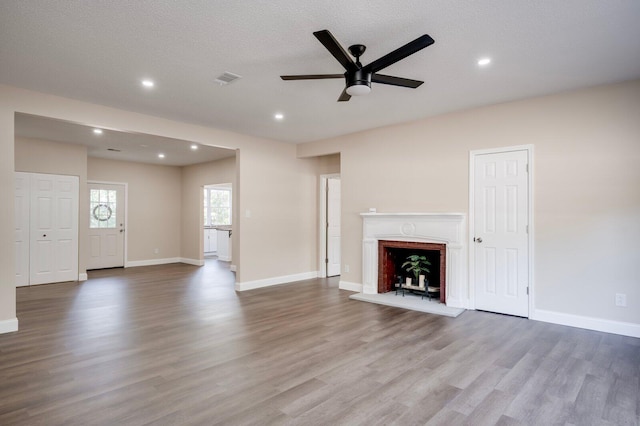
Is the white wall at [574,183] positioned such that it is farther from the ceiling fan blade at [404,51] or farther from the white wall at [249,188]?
the white wall at [249,188]

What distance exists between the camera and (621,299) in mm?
3695

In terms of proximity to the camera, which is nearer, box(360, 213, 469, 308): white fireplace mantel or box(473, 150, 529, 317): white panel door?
box(473, 150, 529, 317): white panel door

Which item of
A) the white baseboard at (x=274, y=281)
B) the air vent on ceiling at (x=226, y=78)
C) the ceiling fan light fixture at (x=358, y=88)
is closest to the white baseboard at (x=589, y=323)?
the ceiling fan light fixture at (x=358, y=88)

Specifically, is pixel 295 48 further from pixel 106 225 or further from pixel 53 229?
pixel 106 225

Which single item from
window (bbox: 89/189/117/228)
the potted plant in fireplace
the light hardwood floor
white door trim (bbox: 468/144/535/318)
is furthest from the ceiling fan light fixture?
window (bbox: 89/189/117/228)

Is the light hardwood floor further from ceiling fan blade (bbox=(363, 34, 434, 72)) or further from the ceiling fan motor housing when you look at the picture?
ceiling fan blade (bbox=(363, 34, 434, 72))

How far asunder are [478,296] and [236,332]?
3.14 meters

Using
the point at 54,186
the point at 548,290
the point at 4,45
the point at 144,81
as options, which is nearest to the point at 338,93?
the point at 144,81

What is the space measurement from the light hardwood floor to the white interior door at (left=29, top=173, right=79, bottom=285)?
2.00 metres

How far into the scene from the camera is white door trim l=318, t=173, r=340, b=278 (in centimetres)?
718

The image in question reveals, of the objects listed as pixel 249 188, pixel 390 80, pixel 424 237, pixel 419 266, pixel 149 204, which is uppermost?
pixel 390 80

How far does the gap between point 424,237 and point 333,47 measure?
3.35 meters

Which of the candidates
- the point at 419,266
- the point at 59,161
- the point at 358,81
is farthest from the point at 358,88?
the point at 59,161

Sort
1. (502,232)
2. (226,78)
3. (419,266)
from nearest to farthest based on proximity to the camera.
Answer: (226,78)
(502,232)
(419,266)
